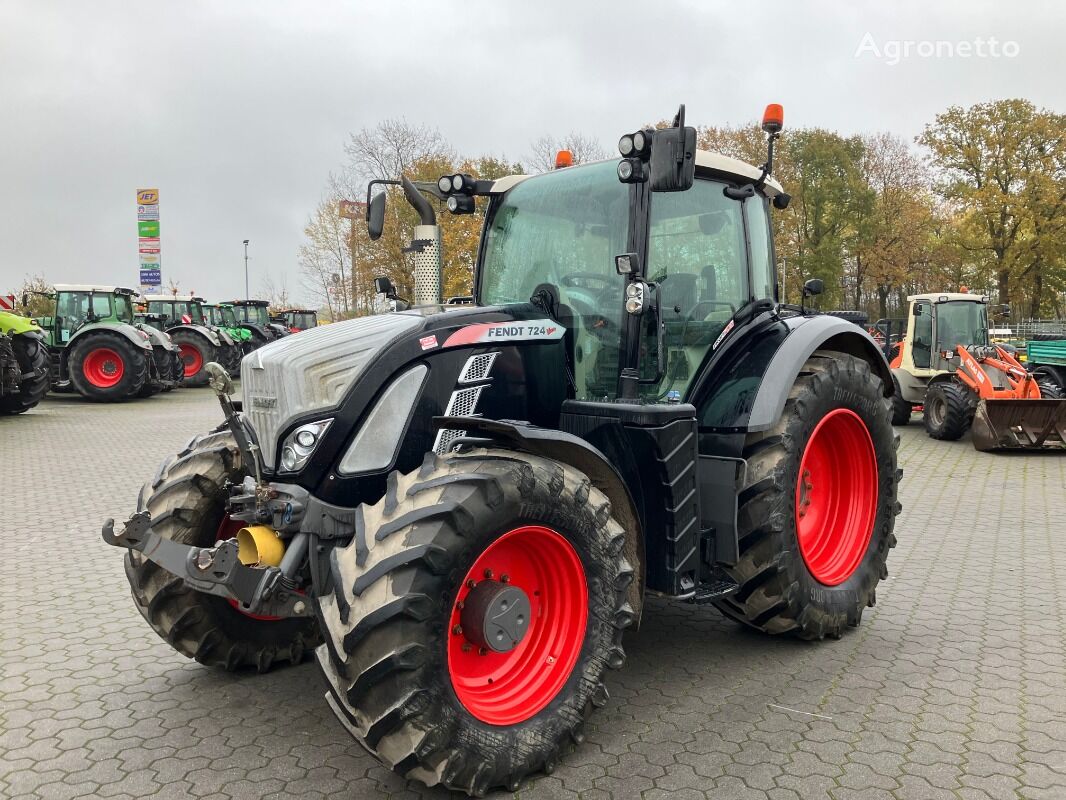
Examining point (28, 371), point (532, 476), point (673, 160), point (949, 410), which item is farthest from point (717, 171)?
point (28, 371)

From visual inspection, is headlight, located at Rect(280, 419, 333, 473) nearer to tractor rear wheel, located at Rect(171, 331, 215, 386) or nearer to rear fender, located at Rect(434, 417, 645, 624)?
rear fender, located at Rect(434, 417, 645, 624)

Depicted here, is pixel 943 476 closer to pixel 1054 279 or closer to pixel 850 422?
pixel 850 422

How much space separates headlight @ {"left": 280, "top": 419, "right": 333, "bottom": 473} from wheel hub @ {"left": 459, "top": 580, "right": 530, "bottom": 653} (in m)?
0.79

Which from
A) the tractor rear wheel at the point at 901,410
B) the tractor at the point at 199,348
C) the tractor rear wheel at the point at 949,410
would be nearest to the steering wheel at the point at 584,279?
the tractor rear wheel at the point at 949,410

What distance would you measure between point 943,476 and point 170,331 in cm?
1928

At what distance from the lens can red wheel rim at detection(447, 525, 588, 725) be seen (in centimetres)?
311

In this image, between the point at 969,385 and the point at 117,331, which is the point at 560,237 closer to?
the point at 969,385

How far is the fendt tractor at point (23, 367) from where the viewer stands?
14.4 metres

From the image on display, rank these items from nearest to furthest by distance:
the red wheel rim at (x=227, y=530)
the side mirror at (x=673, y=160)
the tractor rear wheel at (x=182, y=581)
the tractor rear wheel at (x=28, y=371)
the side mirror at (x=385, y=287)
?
the side mirror at (x=673, y=160) → the tractor rear wheel at (x=182, y=581) → the red wheel rim at (x=227, y=530) → the side mirror at (x=385, y=287) → the tractor rear wheel at (x=28, y=371)

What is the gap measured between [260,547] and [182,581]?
68 cm

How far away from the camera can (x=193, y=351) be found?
73.8 feet

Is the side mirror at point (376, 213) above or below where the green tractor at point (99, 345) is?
above

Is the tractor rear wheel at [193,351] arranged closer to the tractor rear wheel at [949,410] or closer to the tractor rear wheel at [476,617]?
the tractor rear wheel at [949,410]

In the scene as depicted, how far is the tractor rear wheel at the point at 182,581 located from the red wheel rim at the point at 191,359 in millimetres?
19405
